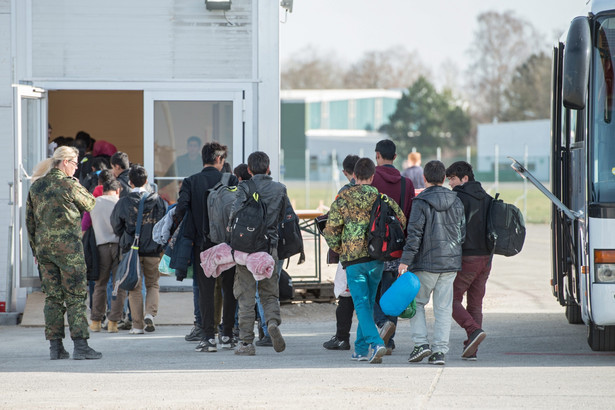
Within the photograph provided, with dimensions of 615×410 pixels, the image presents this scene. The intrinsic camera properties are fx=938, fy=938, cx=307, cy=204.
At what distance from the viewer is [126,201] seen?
366 inches

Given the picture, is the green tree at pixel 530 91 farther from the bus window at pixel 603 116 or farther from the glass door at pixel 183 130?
the bus window at pixel 603 116

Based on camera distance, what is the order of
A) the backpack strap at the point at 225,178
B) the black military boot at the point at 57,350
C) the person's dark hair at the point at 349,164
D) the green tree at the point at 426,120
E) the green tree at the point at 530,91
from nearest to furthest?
the black military boot at the point at 57,350
the backpack strap at the point at 225,178
the person's dark hair at the point at 349,164
the green tree at the point at 426,120
the green tree at the point at 530,91

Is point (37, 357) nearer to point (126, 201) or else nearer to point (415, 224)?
point (126, 201)

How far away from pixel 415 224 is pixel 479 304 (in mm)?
1114

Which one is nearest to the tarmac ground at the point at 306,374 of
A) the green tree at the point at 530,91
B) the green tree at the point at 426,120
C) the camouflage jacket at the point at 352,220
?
the camouflage jacket at the point at 352,220

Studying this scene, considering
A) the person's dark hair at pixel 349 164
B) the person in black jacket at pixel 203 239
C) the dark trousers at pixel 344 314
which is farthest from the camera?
the person's dark hair at pixel 349 164

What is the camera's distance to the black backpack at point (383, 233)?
750cm

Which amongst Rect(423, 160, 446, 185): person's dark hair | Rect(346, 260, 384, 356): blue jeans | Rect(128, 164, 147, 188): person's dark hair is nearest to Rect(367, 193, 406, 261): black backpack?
Rect(346, 260, 384, 356): blue jeans

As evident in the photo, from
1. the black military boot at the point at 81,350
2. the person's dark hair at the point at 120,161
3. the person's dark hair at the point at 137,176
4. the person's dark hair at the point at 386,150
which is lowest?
the black military boot at the point at 81,350

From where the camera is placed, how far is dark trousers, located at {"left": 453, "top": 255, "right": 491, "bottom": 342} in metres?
7.86

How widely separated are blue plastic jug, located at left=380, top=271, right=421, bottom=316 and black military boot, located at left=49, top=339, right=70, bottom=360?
288 cm

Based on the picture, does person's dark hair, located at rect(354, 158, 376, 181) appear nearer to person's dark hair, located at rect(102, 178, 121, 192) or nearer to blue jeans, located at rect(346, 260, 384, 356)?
blue jeans, located at rect(346, 260, 384, 356)

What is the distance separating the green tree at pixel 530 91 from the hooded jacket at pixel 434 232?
218 feet

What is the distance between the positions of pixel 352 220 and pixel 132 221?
2672mm
